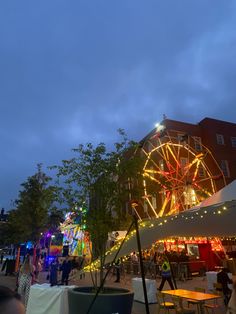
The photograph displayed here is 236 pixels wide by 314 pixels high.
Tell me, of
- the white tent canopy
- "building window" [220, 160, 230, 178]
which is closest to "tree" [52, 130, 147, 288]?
the white tent canopy

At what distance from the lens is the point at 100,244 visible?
9062mm

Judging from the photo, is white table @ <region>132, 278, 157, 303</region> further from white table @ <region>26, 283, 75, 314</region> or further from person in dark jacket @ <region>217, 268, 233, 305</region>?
white table @ <region>26, 283, 75, 314</region>

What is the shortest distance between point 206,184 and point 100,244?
24359 millimetres

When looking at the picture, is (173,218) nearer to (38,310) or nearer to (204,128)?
(38,310)

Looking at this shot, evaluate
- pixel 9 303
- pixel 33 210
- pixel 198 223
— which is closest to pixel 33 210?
pixel 33 210

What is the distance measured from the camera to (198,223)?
9742mm

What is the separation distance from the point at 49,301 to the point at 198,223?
4857mm

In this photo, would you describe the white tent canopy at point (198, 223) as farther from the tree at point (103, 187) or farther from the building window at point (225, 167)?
the building window at point (225, 167)

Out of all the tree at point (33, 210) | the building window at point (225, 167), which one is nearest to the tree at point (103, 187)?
the tree at point (33, 210)

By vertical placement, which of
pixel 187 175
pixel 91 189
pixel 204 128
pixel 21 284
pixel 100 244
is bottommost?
pixel 21 284

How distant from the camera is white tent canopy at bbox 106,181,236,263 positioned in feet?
23.4

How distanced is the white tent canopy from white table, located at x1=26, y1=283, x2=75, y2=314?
1581 mm

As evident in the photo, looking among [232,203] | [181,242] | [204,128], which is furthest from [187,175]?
[232,203]

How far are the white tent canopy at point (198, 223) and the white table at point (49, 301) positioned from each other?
1.58 m
